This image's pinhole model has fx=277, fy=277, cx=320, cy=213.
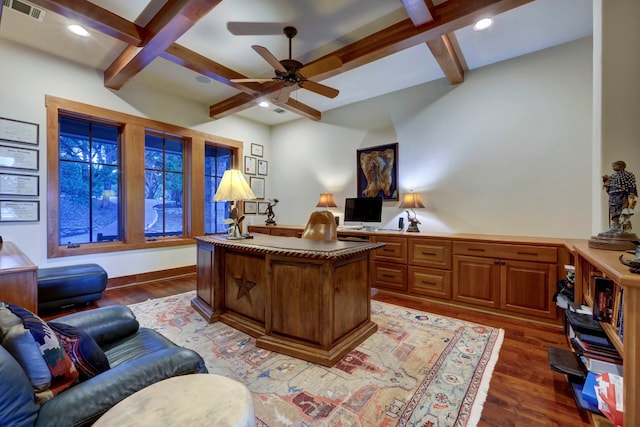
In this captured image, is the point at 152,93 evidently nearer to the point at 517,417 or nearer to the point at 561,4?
the point at 561,4

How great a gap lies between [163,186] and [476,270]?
4.79 metres

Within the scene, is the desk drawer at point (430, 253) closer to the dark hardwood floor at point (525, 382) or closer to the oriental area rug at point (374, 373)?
the dark hardwood floor at point (525, 382)

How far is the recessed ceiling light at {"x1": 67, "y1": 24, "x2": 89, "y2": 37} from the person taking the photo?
2.88 metres

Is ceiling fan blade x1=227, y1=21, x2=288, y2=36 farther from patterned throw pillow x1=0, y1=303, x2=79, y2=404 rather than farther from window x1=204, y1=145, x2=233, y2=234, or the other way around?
patterned throw pillow x1=0, y1=303, x2=79, y2=404

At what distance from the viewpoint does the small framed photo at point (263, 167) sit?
237 inches

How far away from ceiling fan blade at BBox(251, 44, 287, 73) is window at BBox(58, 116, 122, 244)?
9.65ft

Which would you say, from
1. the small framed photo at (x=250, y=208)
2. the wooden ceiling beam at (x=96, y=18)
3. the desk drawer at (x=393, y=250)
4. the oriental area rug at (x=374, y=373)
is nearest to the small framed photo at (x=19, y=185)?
the wooden ceiling beam at (x=96, y=18)

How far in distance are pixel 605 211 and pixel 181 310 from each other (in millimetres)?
3987

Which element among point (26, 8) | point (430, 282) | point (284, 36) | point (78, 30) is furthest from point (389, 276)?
point (26, 8)

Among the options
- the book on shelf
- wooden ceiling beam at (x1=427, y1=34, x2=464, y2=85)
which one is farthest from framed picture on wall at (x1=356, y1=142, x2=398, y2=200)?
the book on shelf

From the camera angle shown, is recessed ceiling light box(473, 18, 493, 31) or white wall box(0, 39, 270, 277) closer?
recessed ceiling light box(473, 18, 493, 31)

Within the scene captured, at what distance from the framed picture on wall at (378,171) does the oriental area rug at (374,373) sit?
2.20 m

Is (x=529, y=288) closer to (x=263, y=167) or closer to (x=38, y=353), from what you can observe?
(x=38, y=353)

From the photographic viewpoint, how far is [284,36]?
3029mm
